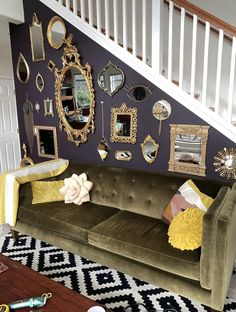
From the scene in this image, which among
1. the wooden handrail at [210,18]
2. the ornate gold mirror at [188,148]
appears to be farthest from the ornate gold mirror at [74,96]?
the wooden handrail at [210,18]

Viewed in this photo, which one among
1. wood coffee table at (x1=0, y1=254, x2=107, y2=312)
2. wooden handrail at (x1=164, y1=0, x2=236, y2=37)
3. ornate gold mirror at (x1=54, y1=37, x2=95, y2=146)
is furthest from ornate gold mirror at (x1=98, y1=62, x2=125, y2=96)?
wood coffee table at (x1=0, y1=254, x2=107, y2=312)

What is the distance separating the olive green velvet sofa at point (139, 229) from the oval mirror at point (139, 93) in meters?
0.75

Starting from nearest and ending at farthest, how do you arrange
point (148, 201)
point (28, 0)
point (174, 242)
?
1. point (174, 242)
2. point (148, 201)
3. point (28, 0)

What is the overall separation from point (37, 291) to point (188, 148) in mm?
1700

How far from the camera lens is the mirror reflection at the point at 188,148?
2.32 m

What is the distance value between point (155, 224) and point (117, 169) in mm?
788

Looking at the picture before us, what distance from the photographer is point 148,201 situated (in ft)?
7.76

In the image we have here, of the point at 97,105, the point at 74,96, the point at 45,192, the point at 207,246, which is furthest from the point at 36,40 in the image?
the point at 207,246

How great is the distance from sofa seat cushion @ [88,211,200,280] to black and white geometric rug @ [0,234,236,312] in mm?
287

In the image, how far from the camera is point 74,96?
118 inches

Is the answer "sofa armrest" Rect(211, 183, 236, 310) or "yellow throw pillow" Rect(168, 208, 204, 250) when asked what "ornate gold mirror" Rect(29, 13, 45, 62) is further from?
"sofa armrest" Rect(211, 183, 236, 310)

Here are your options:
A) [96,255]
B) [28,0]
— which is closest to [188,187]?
[96,255]

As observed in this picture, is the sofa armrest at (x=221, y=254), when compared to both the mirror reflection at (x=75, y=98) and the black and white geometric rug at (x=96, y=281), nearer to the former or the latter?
the black and white geometric rug at (x=96, y=281)

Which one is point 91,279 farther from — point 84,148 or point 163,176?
point 84,148
